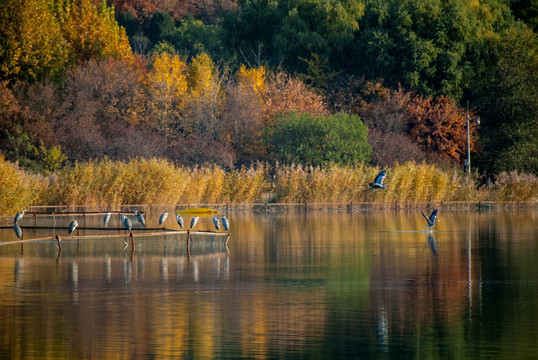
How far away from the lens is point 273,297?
1852 cm

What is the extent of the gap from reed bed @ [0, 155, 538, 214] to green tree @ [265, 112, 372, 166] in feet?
15.7

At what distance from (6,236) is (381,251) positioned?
11.7 meters

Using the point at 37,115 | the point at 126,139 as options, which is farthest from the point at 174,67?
the point at 37,115

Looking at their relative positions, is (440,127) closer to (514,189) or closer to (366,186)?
(514,189)

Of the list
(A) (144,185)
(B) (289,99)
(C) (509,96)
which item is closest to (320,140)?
(B) (289,99)

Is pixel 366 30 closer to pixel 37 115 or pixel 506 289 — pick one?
pixel 37 115

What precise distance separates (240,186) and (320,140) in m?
9.45

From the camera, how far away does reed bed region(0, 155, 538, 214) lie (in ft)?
141

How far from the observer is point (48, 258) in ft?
83.5

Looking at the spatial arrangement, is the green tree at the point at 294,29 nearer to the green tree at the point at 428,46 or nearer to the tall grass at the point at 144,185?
the green tree at the point at 428,46

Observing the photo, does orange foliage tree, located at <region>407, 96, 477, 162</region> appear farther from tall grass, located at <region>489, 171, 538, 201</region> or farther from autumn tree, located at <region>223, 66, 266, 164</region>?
autumn tree, located at <region>223, 66, 266, 164</region>

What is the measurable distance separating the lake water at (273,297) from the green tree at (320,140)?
938 inches

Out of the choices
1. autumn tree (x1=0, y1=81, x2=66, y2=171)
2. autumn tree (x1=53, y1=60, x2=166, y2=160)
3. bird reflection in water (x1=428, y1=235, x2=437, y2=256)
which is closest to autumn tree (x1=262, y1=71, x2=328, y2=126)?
autumn tree (x1=53, y1=60, x2=166, y2=160)

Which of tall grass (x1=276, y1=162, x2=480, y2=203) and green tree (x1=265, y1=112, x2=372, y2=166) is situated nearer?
tall grass (x1=276, y1=162, x2=480, y2=203)
